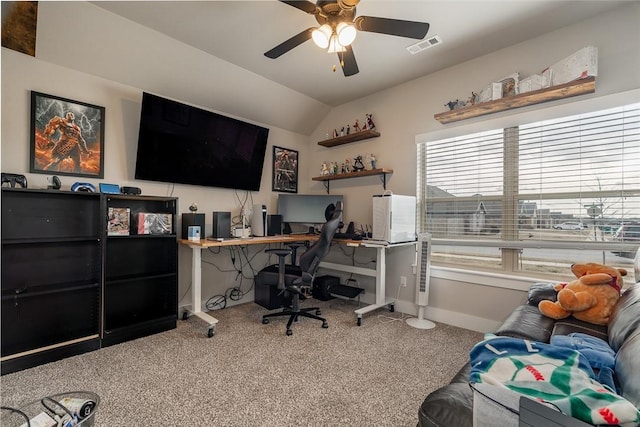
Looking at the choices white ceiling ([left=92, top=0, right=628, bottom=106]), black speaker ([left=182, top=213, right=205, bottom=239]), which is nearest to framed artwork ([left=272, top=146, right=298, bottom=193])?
white ceiling ([left=92, top=0, right=628, bottom=106])

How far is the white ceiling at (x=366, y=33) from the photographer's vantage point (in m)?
2.16

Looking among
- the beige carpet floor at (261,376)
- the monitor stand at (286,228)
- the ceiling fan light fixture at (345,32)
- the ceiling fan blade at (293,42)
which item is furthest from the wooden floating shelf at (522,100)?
the monitor stand at (286,228)

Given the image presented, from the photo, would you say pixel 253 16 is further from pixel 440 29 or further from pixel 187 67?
pixel 440 29

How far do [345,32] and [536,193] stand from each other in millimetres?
2179

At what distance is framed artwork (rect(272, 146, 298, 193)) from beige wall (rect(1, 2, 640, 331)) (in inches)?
5.9

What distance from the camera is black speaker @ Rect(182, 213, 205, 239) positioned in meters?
2.96

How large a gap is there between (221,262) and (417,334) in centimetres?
232

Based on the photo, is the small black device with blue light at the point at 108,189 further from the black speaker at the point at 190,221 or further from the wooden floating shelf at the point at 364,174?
the wooden floating shelf at the point at 364,174

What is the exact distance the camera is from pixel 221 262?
3.49 metres

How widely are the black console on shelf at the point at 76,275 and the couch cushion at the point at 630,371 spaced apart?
3031mm

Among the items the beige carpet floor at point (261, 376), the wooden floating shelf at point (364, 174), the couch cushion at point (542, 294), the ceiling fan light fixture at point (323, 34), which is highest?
the ceiling fan light fixture at point (323, 34)

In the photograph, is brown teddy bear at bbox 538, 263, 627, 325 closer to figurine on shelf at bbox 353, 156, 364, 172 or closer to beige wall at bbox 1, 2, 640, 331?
beige wall at bbox 1, 2, 640, 331

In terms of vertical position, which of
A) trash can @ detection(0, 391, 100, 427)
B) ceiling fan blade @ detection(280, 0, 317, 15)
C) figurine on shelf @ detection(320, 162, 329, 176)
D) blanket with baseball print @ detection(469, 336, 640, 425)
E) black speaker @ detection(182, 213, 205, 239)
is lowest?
trash can @ detection(0, 391, 100, 427)

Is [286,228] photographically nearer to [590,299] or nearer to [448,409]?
[590,299]
